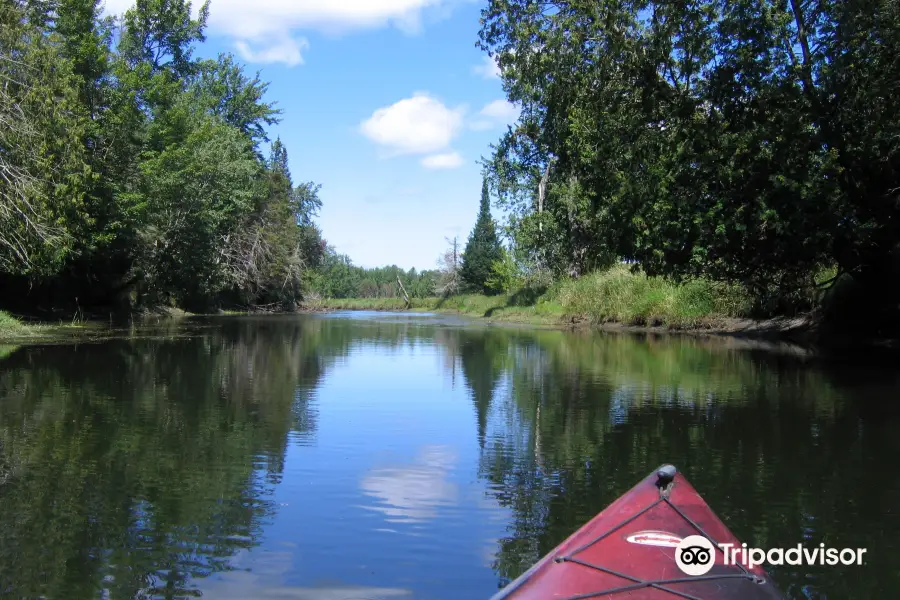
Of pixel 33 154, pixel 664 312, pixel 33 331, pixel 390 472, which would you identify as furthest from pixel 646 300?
pixel 390 472

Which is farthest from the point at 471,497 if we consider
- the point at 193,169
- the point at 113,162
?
the point at 193,169

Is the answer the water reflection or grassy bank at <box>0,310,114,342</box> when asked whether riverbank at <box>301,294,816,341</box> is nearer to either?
the water reflection

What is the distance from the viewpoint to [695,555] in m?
3.94

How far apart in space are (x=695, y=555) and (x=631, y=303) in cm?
2900

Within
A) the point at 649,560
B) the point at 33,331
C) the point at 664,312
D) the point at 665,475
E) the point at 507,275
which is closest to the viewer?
the point at 649,560

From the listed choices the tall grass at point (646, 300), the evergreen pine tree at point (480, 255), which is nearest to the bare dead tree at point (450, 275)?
the evergreen pine tree at point (480, 255)

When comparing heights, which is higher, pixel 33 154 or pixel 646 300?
pixel 33 154

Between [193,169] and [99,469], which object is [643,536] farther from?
[193,169]

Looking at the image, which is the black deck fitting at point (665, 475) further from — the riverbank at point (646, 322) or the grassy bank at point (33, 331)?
the riverbank at point (646, 322)

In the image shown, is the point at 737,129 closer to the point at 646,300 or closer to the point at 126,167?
the point at 646,300

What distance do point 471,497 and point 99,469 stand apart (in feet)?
11.2

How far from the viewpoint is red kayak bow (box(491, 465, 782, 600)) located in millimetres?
3682

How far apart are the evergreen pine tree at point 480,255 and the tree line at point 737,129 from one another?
5828 cm

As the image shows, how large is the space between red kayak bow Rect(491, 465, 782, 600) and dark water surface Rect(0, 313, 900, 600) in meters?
0.83
